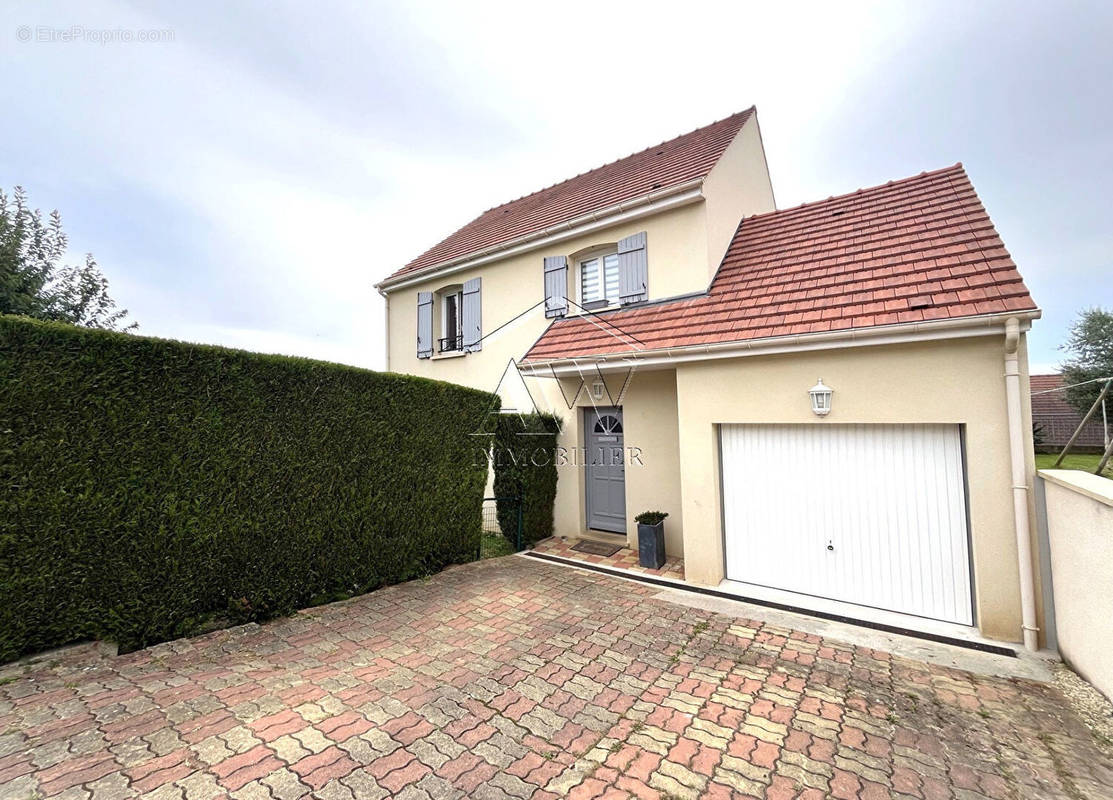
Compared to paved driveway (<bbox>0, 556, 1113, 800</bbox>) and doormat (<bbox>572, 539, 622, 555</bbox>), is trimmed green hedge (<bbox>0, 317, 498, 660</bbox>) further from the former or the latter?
Answer: doormat (<bbox>572, 539, 622, 555</bbox>)

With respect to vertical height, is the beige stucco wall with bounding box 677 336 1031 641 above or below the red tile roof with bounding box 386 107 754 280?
below

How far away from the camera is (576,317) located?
374 inches

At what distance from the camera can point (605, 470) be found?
918 centimetres

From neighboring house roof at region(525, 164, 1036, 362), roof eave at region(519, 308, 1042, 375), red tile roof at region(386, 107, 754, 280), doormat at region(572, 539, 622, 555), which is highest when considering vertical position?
red tile roof at region(386, 107, 754, 280)

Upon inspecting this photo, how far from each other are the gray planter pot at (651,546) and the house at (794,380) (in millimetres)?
504

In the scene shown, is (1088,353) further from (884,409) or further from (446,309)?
(446,309)

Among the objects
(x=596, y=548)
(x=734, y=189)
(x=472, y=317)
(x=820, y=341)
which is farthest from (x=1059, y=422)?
(x=472, y=317)

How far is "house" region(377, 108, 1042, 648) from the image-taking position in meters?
4.92

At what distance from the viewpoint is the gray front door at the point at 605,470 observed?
895cm

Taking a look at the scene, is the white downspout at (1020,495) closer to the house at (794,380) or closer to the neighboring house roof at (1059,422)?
the house at (794,380)

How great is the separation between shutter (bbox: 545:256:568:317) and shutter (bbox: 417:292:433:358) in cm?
440

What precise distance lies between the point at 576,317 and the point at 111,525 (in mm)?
7973

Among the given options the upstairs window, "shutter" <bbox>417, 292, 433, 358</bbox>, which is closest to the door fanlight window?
the upstairs window

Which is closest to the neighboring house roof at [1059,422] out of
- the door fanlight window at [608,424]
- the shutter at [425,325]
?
the door fanlight window at [608,424]
